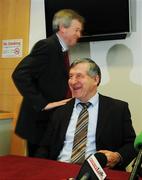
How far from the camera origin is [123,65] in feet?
11.0

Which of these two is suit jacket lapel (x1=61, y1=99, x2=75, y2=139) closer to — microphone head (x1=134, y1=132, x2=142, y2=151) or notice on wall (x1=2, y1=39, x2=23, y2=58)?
microphone head (x1=134, y1=132, x2=142, y2=151)

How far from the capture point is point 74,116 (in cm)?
236

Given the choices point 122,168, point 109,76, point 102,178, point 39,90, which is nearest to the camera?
point 102,178

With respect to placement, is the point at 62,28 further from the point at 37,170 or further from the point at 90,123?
the point at 37,170

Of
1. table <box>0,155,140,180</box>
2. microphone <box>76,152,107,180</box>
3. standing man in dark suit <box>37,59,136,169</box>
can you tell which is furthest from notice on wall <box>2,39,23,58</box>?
microphone <box>76,152,107,180</box>

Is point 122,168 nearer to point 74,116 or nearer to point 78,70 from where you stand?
point 74,116

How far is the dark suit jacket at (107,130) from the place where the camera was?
2.22 metres

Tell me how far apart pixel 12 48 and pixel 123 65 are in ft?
4.69

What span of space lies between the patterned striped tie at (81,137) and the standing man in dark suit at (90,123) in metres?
0.03

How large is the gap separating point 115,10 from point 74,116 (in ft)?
4.28

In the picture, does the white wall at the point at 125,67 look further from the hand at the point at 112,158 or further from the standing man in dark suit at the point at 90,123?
the hand at the point at 112,158

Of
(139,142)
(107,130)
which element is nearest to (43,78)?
(107,130)

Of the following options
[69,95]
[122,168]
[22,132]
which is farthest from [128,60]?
[122,168]

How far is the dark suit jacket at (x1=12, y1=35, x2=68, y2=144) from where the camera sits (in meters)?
2.64
